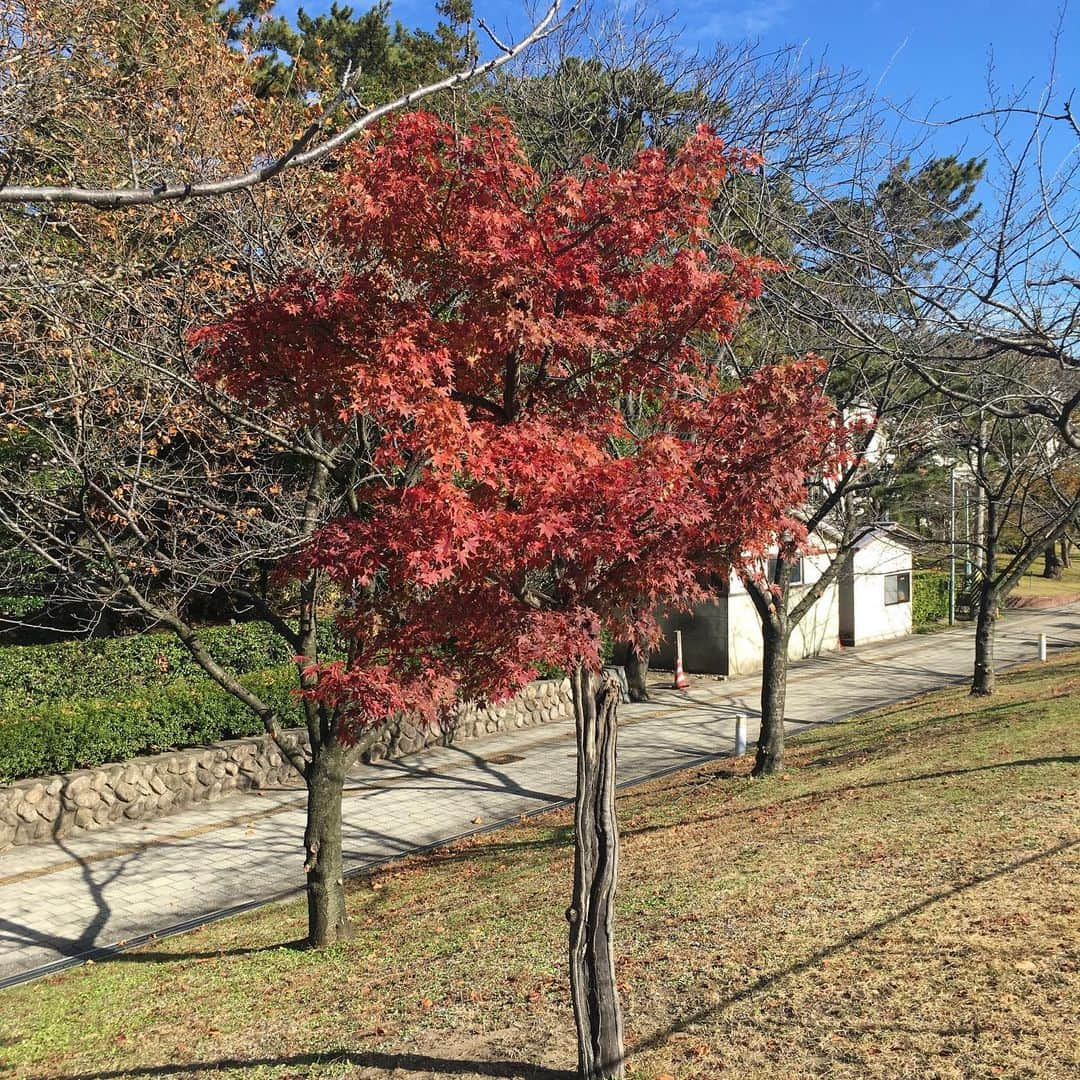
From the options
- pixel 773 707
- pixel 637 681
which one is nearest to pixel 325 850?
pixel 773 707

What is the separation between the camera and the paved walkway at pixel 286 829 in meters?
9.25

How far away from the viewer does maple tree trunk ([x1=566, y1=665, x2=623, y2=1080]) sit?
4.59m

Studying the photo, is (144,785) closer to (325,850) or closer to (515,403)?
(325,850)

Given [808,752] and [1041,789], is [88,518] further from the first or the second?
[808,752]

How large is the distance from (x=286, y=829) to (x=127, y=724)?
262cm

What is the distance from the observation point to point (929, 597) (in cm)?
3381

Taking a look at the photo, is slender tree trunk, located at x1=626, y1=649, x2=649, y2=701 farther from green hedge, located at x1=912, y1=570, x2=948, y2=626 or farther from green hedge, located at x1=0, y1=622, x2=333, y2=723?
green hedge, located at x1=912, y1=570, x2=948, y2=626

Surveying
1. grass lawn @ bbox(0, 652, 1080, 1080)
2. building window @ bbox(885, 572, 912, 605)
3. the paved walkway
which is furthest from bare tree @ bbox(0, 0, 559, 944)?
building window @ bbox(885, 572, 912, 605)

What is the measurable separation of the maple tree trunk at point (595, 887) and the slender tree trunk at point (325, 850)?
11.3ft

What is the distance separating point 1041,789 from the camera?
8.75 m

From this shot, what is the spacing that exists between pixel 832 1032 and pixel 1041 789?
5043mm

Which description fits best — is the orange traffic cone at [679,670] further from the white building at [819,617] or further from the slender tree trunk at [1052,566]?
the slender tree trunk at [1052,566]

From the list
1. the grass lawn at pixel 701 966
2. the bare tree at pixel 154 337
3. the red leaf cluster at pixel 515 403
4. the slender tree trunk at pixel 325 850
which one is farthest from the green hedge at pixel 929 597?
the red leaf cluster at pixel 515 403

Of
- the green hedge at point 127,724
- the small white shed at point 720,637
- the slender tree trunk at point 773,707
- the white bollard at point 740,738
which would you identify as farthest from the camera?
the small white shed at point 720,637
